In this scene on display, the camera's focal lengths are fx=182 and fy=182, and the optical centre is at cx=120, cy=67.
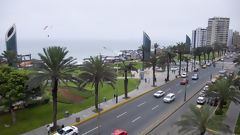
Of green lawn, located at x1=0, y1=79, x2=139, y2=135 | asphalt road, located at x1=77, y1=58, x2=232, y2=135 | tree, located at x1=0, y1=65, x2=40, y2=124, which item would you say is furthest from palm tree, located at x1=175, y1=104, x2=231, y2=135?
tree, located at x1=0, y1=65, x2=40, y2=124

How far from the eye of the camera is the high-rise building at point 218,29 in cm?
16788

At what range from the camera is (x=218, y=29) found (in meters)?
171

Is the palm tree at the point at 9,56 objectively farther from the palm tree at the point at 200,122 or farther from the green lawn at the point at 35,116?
the palm tree at the point at 200,122

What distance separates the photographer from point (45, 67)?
23.4 meters

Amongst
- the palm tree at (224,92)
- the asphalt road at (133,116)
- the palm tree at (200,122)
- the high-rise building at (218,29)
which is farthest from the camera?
the high-rise building at (218,29)

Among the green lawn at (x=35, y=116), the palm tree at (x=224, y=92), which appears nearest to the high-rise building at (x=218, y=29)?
the palm tree at (x=224, y=92)

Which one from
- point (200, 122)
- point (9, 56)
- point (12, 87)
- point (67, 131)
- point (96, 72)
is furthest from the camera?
point (9, 56)

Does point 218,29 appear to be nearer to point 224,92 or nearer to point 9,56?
point 224,92

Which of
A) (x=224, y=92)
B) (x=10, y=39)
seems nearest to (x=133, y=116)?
(x=224, y=92)

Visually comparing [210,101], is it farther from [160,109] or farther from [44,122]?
[44,122]

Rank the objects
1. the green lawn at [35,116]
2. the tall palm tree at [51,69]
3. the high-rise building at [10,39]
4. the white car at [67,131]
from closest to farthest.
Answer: the white car at [67,131], the tall palm tree at [51,69], the green lawn at [35,116], the high-rise building at [10,39]

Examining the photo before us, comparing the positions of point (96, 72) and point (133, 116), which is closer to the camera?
point (133, 116)

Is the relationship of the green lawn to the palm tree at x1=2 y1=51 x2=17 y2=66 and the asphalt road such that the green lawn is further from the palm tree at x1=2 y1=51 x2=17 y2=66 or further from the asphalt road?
the palm tree at x1=2 y1=51 x2=17 y2=66

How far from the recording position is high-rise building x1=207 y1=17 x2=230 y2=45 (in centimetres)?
16788
